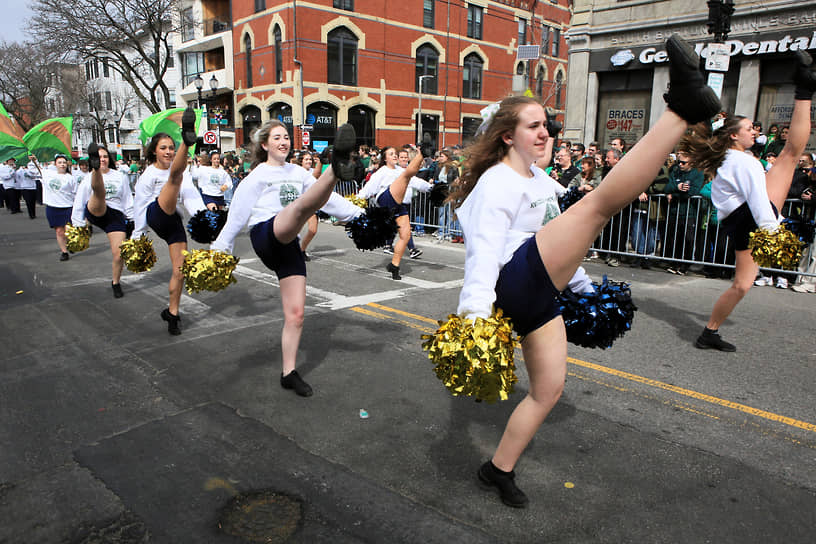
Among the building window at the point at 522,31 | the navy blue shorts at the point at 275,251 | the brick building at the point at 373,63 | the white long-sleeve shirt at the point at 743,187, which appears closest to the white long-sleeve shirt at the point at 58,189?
the navy blue shorts at the point at 275,251

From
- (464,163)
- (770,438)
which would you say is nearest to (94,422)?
(464,163)

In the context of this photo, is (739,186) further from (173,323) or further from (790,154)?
(173,323)

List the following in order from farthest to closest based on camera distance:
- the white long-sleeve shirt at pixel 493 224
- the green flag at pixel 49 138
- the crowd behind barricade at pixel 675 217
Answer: the green flag at pixel 49 138 < the crowd behind barricade at pixel 675 217 < the white long-sleeve shirt at pixel 493 224

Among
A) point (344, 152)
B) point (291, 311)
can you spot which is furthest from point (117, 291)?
point (344, 152)

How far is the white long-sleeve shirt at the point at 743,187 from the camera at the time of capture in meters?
4.90

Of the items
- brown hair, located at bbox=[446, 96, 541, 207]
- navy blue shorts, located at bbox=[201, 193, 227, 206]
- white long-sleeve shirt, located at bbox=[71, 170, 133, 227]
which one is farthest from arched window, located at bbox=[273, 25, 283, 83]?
brown hair, located at bbox=[446, 96, 541, 207]

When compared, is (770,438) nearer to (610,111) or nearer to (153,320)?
(153,320)

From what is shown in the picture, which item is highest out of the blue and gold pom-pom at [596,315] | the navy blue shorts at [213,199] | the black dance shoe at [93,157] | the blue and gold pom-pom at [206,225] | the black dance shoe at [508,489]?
the black dance shoe at [93,157]

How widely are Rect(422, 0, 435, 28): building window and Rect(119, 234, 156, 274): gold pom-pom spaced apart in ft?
114

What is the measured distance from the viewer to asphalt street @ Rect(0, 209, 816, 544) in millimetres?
2836

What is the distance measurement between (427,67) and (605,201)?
37.7m

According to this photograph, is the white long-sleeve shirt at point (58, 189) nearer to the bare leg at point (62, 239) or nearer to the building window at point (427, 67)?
the bare leg at point (62, 239)

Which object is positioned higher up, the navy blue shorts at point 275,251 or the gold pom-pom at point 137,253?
the navy blue shorts at point 275,251

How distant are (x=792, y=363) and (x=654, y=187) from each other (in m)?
4.93
